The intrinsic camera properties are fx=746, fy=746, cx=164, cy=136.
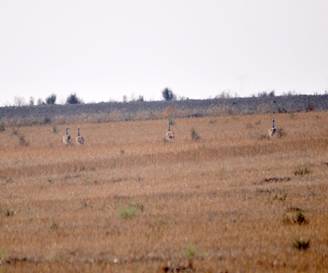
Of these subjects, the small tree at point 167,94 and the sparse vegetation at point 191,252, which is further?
the small tree at point 167,94

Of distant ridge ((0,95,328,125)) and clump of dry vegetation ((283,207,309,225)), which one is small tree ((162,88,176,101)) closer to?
distant ridge ((0,95,328,125))

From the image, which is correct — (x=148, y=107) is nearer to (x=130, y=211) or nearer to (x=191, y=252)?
(x=130, y=211)

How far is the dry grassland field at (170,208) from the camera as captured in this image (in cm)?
1204

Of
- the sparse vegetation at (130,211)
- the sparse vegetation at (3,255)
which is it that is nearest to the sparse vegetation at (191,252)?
the sparse vegetation at (3,255)

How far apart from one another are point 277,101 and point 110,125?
28783 millimetres

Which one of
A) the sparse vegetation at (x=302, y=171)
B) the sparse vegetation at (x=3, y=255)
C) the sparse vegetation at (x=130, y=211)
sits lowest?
the sparse vegetation at (x=3, y=255)

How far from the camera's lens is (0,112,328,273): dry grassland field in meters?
12.0

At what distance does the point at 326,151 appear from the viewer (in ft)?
96.0

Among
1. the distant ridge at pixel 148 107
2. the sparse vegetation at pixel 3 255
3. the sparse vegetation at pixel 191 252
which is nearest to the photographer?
the sparse vegetation at pixel 191 252

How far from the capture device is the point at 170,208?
1712 cm

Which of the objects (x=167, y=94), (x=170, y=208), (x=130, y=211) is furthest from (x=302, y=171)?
(x=167, y=94)

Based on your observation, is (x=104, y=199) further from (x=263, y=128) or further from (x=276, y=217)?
(x=263, y=128)

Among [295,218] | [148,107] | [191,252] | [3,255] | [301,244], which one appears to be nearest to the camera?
[191,252]

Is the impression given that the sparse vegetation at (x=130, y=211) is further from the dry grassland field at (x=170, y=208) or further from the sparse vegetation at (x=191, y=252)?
the sparse vegetation at (x=191, y=252)
